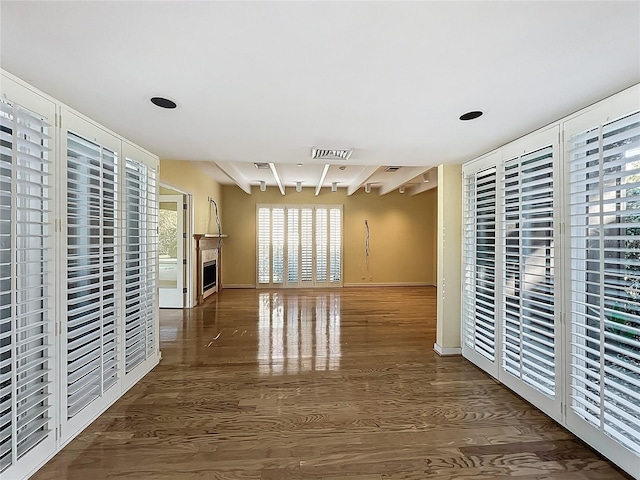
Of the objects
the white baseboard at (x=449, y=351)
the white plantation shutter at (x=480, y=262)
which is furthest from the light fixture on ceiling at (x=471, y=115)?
the white baseboard at (x=449, y=351)

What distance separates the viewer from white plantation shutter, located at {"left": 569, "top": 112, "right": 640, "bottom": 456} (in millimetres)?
1655

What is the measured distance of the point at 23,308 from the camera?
172cm

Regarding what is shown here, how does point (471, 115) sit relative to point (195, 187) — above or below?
below

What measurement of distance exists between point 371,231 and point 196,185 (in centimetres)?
459

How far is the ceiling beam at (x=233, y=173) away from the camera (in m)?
5.12

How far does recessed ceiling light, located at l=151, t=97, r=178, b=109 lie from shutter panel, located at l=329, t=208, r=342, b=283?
6.37 m

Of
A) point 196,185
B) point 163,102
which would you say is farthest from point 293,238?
point 163,102

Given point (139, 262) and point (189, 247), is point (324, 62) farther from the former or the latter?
point (189, 247)

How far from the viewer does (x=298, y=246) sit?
809cm

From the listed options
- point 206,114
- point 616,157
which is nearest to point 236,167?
point 206,114

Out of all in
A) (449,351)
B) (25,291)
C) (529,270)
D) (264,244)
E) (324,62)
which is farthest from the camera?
(264,244)

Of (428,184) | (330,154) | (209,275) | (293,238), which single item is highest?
(428,184)

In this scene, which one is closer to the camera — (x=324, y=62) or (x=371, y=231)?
(x=324, y=62)

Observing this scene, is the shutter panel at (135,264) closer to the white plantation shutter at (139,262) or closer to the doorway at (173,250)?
the white plantation shutter at (139,262)
